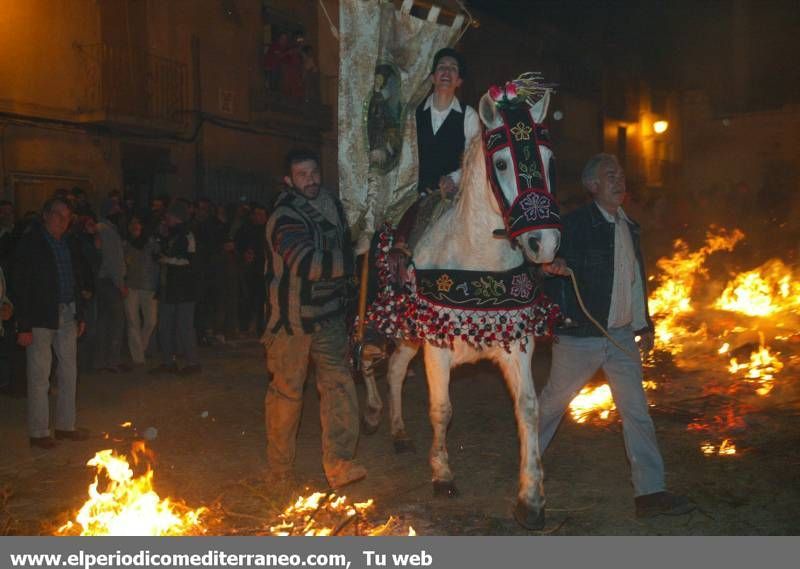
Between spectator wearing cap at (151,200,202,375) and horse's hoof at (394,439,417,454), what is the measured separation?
4.69 m

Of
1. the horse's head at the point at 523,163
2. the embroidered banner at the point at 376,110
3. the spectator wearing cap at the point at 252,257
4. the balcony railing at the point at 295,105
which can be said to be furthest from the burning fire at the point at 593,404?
the balcony railing at the point at 295,105

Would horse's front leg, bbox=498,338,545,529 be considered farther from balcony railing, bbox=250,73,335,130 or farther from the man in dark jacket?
balcony railing, bbox=250,73,335,130

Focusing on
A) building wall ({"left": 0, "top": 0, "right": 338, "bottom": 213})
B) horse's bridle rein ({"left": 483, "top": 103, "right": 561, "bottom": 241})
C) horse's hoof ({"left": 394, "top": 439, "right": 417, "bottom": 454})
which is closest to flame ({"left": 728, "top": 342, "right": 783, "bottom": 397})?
horse's hoof ({"left": 394, "top": 439, "right": 417, "bottom": 454})

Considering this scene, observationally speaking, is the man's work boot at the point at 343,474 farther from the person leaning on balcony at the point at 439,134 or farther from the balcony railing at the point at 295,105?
the balcony railing at the point at 295,105

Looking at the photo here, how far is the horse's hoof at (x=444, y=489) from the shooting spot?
5617 mm

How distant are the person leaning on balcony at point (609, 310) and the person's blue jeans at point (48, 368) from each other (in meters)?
4.28

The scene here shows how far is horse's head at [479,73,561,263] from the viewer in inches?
183

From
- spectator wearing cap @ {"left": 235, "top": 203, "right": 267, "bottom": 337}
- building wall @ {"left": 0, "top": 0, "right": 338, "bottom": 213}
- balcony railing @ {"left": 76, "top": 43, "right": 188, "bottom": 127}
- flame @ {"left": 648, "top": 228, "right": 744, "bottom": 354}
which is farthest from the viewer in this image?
balcony railing @ {"left": 76, "top": 43, "right": 188, "bottom": 127}

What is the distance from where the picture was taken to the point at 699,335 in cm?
1166

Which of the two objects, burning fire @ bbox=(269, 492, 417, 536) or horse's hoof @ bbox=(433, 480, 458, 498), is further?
horse's hoof @ bbox=(433, 480, 458, 498)

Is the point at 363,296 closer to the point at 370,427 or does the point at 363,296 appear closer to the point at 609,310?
the point at 609,310

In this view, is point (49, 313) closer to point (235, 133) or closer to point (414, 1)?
point (414, 1)

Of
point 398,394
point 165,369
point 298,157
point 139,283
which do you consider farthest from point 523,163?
point 139,283
